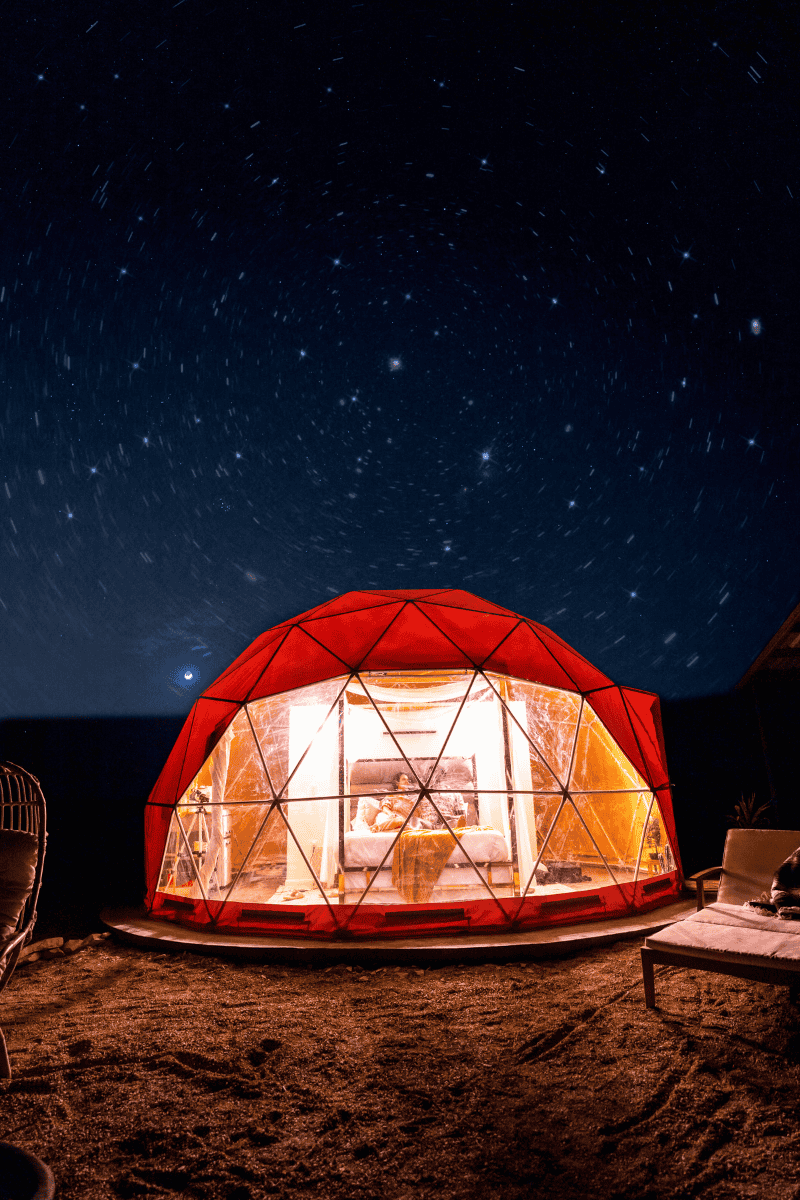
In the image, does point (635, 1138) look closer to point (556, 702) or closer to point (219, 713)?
point (556, 702)

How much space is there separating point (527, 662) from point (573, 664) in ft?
2.42

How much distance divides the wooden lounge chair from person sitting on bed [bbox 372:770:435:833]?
7.15 ft

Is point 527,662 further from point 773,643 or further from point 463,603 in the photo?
point 773,643

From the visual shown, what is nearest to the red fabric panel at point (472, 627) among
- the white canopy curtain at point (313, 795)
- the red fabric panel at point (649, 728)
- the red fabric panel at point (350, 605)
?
the red fabric panel at point (350, 605)

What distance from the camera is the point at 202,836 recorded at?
5.83m

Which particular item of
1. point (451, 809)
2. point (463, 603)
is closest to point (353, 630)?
point (463, 603)

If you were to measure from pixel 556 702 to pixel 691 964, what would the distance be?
2.80 m

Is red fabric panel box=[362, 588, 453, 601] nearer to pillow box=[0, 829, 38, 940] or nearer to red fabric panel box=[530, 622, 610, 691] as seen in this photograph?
red fabric panel box=[530, 622, 610, 691]

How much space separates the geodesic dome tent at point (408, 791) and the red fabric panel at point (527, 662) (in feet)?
0.07

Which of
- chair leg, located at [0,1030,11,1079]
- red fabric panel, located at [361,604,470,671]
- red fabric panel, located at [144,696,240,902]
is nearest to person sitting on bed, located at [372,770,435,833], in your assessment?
red fabric panel, located at [361,604,470,671]

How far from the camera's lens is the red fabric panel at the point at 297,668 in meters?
5.89

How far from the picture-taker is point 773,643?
7.25 metres

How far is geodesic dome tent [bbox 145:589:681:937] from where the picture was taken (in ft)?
17.3

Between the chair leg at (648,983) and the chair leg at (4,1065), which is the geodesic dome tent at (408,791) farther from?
the chair leg at (4,1065)
